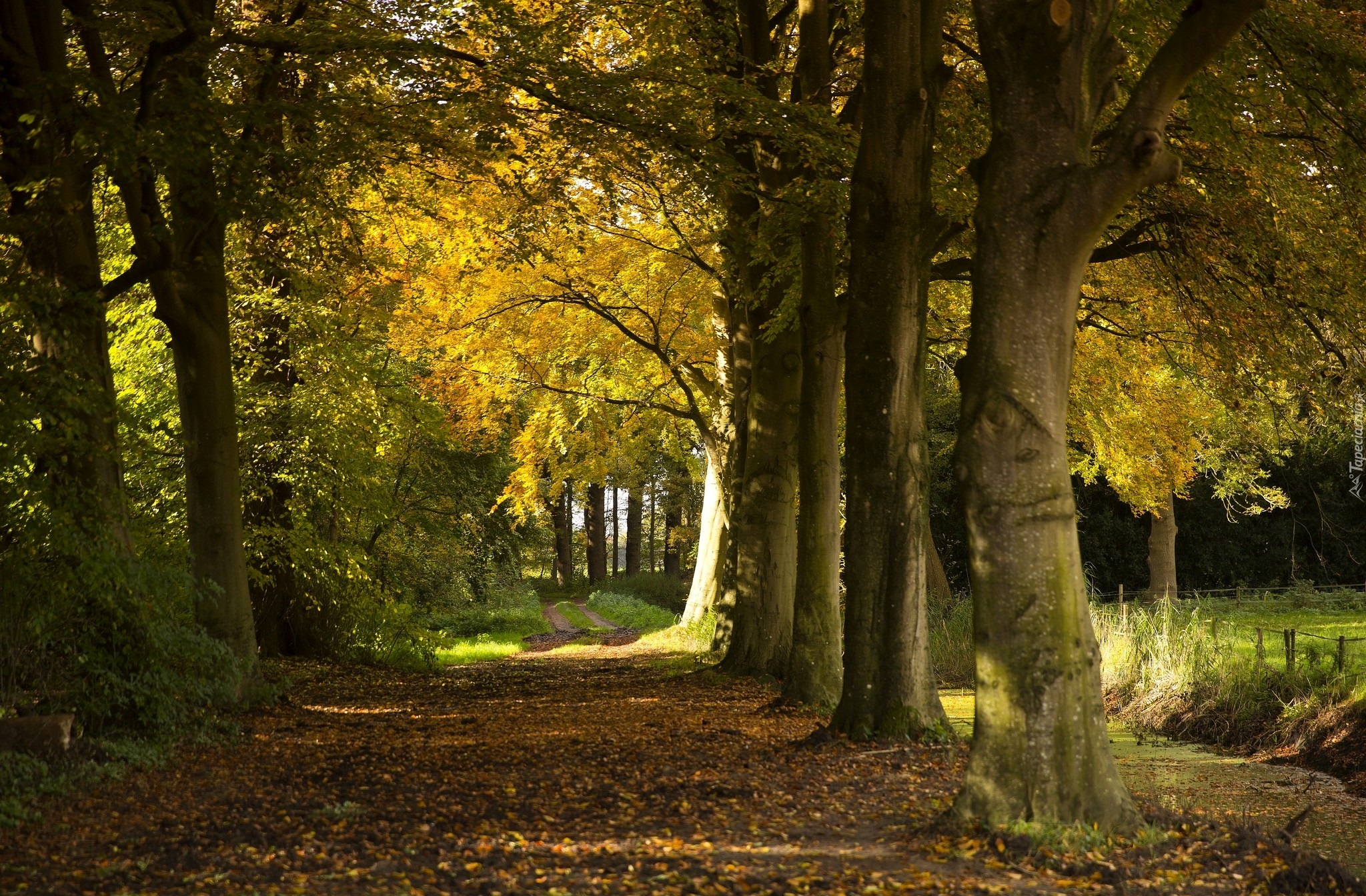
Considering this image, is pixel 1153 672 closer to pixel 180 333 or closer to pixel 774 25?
pixel 774 25

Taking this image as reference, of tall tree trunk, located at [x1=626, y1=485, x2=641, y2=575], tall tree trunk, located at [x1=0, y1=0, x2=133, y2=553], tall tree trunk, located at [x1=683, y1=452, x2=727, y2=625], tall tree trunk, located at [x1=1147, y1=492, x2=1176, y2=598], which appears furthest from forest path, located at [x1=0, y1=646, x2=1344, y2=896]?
tall tree trunk, located at [x1=626, y1=485, x2=641, y2=575]

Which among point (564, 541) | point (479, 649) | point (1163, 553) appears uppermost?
point (564, 541)

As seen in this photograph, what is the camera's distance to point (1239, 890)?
495cm

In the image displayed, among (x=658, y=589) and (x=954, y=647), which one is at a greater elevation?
(x=954, y=647)

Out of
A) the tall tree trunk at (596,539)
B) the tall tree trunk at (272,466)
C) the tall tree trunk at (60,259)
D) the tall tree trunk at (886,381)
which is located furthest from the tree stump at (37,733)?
the tall tree trunk at (596,539)

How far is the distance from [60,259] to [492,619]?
875 inches

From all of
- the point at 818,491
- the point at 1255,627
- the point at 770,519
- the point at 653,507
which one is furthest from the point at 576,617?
the point at 818,491

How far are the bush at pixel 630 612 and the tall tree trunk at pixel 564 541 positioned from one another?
8.32m

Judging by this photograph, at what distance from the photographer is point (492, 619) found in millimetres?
30516

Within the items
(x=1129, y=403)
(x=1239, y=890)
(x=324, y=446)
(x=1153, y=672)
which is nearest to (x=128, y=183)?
(x=324, y=446)

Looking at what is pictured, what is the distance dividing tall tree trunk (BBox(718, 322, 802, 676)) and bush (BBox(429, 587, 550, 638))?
13093 millimetres

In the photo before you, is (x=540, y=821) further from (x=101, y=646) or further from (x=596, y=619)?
(x=596, y=619)

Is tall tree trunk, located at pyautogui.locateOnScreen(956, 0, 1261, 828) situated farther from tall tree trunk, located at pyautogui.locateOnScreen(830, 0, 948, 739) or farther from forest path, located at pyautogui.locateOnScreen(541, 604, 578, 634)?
forest path, located at pyautogui.locateOnScreen(541, 604, 578, 634)

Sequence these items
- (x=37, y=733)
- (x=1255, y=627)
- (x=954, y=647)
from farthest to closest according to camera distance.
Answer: (x=954, y=647)
(x=1255, y=627)
(x=37, y=733)
